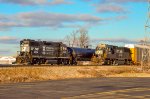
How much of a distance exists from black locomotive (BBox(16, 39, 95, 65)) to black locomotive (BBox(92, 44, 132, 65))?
232 inches

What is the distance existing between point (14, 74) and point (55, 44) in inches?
895

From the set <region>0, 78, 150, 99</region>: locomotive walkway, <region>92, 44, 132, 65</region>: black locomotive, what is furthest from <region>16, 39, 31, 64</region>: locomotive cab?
<region>0, 78, 150, 99</region>: locomotive walkway

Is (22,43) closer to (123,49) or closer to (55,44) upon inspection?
(55,44)

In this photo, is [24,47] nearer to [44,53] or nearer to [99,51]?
[44,53]

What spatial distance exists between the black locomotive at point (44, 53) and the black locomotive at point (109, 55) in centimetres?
590

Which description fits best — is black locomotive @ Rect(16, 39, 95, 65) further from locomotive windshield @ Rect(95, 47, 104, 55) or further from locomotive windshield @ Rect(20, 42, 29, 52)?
locomotive windshield @ Rect(95, 47, 104, 55)

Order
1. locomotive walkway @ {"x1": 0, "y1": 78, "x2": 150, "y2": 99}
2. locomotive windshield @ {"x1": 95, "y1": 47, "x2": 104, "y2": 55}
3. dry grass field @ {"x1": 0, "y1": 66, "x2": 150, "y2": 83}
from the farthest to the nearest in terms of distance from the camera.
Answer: locomotive windshield @ {"x1": 95, "y1": 47, "x2": 104, "y2": 55}
dry grass field @ {"x1": 0, "y1": 66, "x2": 150, "y2": 83}
locomotive walkway @ {"x1": 0, "y1": 78, "x2": 150, "y2": 99}

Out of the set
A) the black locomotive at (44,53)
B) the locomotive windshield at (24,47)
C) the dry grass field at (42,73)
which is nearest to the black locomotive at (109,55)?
the black locomotive at (44,53)

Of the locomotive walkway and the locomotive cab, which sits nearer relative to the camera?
the locomotive walkway

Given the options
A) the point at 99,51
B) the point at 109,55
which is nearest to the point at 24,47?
the point at 99,51

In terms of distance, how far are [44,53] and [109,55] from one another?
49.6ft

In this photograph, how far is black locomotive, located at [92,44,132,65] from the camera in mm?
63438

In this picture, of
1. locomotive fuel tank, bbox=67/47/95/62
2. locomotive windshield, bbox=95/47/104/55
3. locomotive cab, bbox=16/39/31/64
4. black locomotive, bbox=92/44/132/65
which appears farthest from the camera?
locomotive windshield, bbox=95/47/104/55

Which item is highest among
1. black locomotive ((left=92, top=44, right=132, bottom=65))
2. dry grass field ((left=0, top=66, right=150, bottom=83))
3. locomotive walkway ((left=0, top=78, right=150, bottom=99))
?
black locomotive ((left=92, top=44, right=132, bottom=65))
